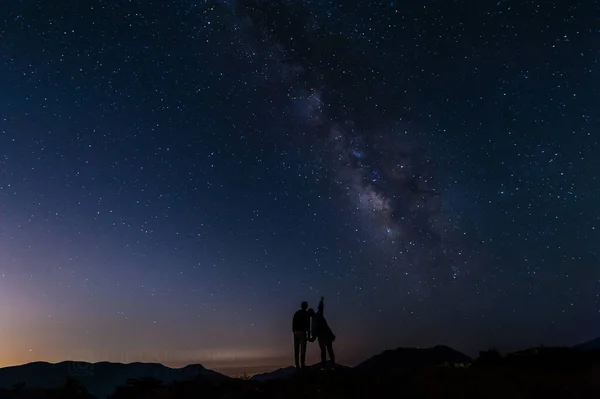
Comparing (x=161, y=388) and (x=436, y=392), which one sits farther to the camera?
(x=161, y=388)

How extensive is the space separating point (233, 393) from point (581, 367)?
7.76 metres

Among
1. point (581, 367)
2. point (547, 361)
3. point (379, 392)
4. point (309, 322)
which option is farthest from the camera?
point (309, 322)

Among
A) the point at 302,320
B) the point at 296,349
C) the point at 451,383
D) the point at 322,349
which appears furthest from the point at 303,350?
the point at 451,383

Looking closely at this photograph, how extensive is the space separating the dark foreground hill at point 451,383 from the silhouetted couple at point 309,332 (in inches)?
84.0

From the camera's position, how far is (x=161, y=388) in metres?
13.0

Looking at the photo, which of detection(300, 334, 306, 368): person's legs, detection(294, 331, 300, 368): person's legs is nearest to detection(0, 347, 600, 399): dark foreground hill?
detection(300, 334, 306, 368): person's legs

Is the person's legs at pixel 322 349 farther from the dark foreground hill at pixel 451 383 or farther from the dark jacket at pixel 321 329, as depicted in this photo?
the dark foreground hill at pixel 451 383

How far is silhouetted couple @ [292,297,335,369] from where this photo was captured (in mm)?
14266

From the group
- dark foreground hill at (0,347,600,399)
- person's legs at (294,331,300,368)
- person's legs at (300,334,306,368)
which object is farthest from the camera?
person's legs at (294,331,300,368)

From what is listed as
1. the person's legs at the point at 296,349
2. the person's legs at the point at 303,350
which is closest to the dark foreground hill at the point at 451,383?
the person's legs at the point at 303,350

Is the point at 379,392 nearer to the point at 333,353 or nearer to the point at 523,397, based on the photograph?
the point at 523,397

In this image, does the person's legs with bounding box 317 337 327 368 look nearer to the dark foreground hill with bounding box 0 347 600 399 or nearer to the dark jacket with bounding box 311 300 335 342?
the dark jacket with bounding box 311 300 335 342

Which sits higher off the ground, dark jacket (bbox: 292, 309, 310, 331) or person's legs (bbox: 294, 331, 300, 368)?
dark jacket (bbox: 292, 309, 310, 331)

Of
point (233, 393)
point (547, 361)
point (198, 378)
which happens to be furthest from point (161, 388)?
point (547, 361)
